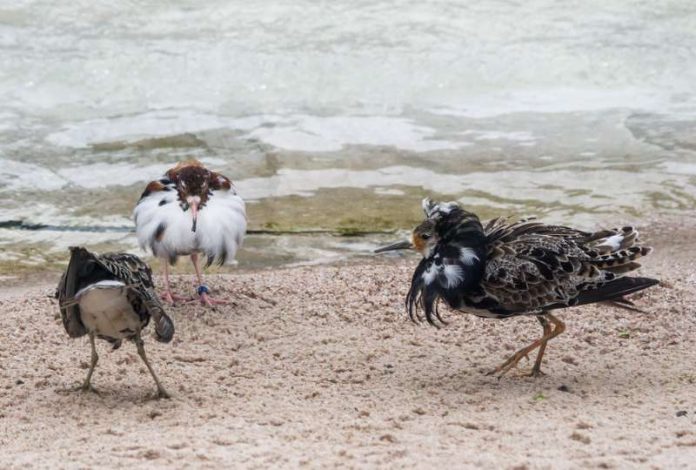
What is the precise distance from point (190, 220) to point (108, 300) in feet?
6.12

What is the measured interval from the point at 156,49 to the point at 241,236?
7.10 meters

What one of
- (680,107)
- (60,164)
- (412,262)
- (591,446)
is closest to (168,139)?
(60,164)

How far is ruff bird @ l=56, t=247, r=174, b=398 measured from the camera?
16.0 feet

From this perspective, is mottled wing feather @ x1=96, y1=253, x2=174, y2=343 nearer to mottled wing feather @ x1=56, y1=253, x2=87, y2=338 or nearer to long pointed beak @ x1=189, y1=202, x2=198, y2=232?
mottled wing feather @ x1=56, y1=253, x2=87, y2=338

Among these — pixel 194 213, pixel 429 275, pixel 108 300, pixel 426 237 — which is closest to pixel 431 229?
pixel 426 237

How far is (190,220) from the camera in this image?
682 centimetres

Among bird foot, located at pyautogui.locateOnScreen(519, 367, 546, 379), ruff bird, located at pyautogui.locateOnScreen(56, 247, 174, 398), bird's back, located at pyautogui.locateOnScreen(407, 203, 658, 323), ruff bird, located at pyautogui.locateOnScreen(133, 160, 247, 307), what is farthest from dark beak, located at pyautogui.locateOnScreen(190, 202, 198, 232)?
bird foot, located at pyautogui.locateOnScreen(519, 367, 546, 379)

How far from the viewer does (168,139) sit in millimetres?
10906

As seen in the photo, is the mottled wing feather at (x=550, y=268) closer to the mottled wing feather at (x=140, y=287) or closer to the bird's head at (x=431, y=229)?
the bird's head at (x=431, y=229)

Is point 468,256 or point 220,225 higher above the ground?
point 468,256

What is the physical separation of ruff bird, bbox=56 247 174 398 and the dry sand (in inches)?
12.5

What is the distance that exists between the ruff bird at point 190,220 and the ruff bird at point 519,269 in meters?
1.67

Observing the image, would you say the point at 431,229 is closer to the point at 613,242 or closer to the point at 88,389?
the point at 613,242

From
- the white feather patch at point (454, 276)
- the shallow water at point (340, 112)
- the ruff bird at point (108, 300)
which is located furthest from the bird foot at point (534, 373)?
the shallow water at point (340, 112)
